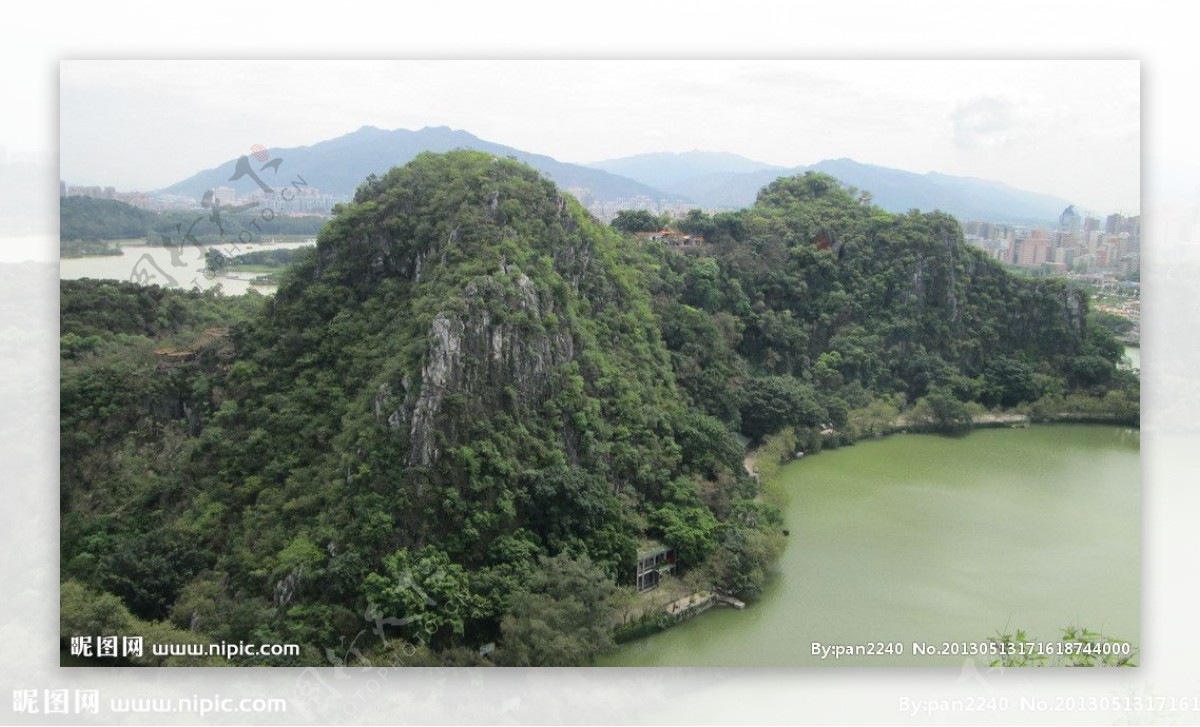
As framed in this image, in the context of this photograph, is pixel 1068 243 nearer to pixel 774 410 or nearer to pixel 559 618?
pixel 774 410

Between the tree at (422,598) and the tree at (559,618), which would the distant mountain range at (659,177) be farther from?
the tree at (559,618)

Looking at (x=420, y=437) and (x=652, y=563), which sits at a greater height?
(x=420, y=437)

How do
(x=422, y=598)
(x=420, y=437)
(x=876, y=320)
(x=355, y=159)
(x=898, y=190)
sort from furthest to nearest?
(x=898, y=190), (x=876, y=320), (x=355, y=159), (x=420, y=437), (x=422, y=598)

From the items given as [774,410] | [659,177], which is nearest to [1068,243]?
[774,410]

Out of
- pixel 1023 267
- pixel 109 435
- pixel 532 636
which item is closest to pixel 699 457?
pixel 532 636

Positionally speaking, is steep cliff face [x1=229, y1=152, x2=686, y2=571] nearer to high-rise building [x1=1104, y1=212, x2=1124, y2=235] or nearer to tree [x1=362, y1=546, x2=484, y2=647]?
tree [x1=362, y1=546, x2=484, y2=647]

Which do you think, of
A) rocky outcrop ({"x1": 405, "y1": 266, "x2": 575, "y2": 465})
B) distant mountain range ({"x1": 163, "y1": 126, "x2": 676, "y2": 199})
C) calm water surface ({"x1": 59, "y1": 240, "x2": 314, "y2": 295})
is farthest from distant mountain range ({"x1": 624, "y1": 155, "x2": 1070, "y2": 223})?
calm water surface ({"x1": 59, "y1": 240, "x2": 314, "y2": 295})
